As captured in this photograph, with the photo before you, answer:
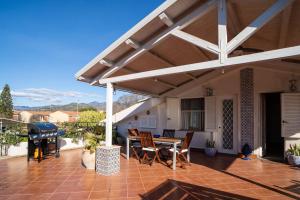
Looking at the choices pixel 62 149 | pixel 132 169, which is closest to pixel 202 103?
pixel 132 169

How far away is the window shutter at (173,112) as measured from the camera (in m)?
9.02

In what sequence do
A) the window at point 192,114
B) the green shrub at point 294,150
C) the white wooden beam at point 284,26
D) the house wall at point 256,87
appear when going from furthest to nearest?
the window at point 192,114 < the house wall at point 256,87 < the green shrub at point 294,150 < the white wooden beam at point 284,26

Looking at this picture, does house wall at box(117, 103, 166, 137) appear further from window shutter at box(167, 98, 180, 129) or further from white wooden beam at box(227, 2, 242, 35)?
white wooden beam at box(227, 2, 242, 35)

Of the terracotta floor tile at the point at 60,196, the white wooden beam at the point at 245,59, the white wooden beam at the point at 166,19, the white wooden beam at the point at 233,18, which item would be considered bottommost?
the terracotta floor tile at the point at 60,196

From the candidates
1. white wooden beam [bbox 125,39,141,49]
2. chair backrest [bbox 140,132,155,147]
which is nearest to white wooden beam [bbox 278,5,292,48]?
white wooden beam [bbox 125,39,141,49]

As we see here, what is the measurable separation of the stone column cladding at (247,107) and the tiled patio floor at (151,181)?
1207 millimetres

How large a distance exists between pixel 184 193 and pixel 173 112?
521cm

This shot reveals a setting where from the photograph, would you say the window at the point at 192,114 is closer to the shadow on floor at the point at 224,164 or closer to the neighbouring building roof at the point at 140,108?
the neighbouring building roof at the point at 140,108

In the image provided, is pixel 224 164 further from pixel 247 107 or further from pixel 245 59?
pixel 245 59

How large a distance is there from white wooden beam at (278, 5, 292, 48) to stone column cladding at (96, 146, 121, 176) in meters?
4.38

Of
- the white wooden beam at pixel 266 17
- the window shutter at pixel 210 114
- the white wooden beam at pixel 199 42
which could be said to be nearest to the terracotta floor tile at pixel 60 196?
the white wooden beam at pixel 199 42

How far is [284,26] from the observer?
4.57 m

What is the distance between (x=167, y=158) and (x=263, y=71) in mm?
4141

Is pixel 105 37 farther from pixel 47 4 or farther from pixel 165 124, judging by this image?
pixel 165 124
